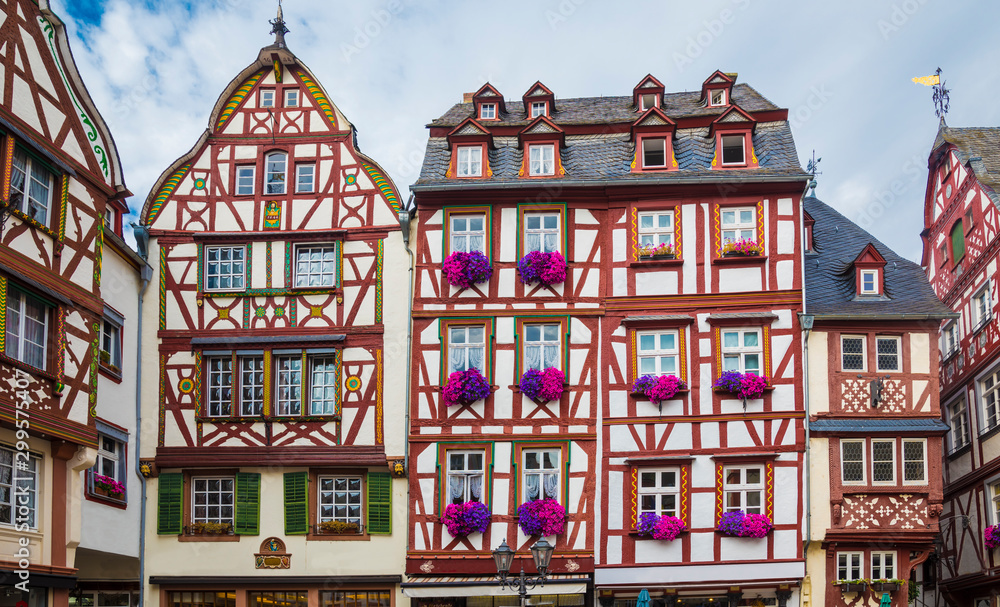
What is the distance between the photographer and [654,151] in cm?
2520

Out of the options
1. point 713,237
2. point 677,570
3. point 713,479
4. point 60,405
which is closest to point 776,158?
point 713,237

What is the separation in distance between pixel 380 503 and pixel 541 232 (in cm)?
657

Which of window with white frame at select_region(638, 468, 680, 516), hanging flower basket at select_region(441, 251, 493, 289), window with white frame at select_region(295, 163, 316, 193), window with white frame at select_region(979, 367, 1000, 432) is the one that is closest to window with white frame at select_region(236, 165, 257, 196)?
window with white frame at select_region(295, 163, 316, 193)

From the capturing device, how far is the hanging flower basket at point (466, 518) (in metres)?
23.0

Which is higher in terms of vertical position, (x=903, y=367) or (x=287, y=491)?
(x=903, y=367)

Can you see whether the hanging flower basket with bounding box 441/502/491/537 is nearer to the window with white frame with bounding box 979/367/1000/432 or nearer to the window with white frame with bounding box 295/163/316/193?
the window with white frame with bounding box 295/163/316/193

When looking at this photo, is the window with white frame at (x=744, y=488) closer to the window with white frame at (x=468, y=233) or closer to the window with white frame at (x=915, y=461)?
the window with white frame at (x=915, y=461)

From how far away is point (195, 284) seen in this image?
978 inches

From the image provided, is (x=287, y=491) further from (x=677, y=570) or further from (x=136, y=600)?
(x=677, y=570)

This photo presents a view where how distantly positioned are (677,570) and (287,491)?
26.5ft

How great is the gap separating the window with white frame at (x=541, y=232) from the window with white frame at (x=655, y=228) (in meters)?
1.80

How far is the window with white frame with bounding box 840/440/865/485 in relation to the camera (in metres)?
23.0

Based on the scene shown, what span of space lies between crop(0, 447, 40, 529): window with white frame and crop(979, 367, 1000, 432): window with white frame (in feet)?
64.5

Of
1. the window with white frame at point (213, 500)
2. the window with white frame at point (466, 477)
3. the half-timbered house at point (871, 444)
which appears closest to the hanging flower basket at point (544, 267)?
the window with white frame at point (466, 477)
